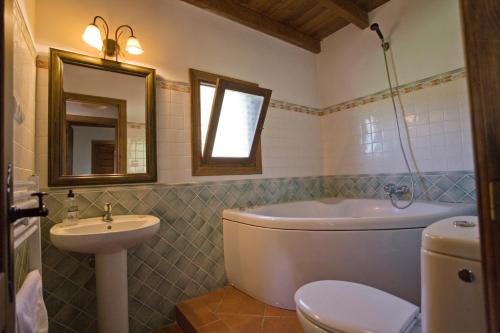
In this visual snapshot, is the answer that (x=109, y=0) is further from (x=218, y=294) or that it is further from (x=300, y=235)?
(x=218, y=294)

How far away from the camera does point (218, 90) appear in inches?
80.0

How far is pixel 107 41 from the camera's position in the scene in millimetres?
1696

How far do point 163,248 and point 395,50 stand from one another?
2.75 metres

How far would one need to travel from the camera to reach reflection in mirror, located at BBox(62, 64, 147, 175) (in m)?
1.59

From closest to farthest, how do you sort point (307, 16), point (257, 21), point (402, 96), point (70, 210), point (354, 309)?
point (354, 309) < point (70, 210) < point (402, 96) < point (257, 21) < point (307, 16)

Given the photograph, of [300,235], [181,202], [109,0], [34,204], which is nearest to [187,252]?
[181,202]

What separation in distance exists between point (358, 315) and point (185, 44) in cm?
223

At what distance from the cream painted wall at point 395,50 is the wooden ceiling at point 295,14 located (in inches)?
6.2

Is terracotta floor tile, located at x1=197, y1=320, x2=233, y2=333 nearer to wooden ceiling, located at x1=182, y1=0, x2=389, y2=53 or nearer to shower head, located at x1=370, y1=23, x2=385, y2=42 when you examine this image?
wooden ceiling, located at x1=182, y1=0, x2=389, y2=53

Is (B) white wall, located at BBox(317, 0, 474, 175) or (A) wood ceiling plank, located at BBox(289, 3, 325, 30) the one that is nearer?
(B) white wall, located at BBox(317, 0, 474, 175)

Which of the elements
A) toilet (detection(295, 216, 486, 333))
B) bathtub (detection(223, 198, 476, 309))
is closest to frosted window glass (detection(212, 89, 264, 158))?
bathtub (detection(223, 198, 476, 309))

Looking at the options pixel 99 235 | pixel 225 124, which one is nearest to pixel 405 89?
pixel 225 124

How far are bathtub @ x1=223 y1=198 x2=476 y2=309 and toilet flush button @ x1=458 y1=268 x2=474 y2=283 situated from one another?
2.95 ft

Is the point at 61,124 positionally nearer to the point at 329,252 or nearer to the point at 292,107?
the point at 329,252
